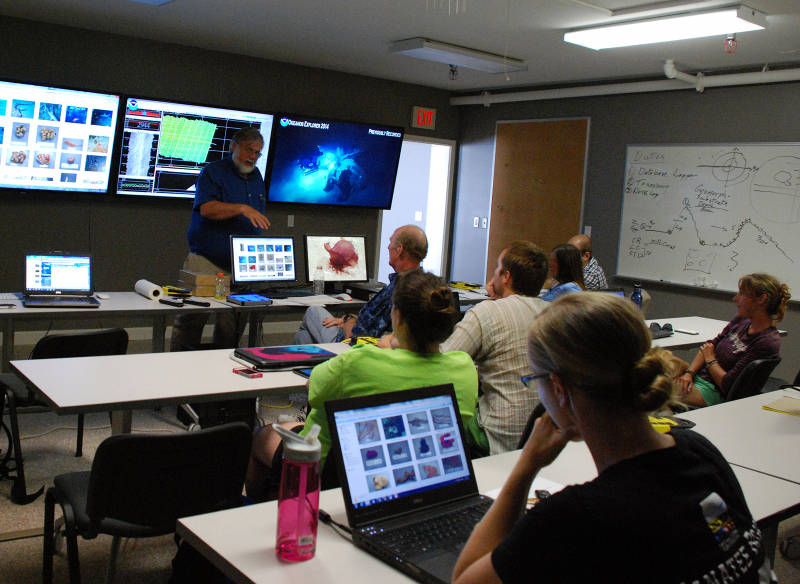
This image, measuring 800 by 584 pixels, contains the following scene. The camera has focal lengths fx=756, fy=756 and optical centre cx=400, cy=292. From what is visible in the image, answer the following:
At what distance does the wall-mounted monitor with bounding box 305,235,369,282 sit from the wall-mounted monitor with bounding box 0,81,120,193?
6.47ft

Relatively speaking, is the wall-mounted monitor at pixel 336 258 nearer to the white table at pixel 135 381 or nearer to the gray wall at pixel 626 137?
the white table at pixel 135 381

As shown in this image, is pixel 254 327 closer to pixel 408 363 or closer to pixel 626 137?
pixel 408 363

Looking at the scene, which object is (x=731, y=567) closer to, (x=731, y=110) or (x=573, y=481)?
(x=573, y=481)

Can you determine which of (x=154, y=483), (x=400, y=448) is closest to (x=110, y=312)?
(x=154, y=483)

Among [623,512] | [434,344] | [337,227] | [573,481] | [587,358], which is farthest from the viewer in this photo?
[337,227]

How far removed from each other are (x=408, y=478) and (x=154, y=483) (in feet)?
2.70

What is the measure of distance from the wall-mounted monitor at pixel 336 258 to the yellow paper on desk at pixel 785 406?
3.29m

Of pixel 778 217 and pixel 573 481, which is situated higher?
pixel 778 217

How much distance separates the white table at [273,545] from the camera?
54.2 inches

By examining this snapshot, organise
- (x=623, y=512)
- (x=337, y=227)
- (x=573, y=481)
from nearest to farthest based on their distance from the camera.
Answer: (x=623, y=512) < (x=573, y=481) < (x=337, y=227)

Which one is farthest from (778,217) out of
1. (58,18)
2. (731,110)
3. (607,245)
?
(58,18)

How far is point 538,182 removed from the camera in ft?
26.0

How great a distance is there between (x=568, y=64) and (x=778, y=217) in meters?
2.14

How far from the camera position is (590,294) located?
1.22 meters
